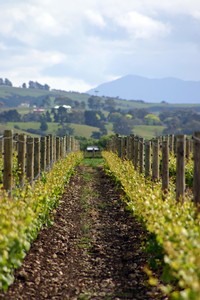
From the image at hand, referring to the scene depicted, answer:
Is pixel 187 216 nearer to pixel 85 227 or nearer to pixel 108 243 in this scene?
pixel 108 243

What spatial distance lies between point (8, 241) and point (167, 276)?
196cm

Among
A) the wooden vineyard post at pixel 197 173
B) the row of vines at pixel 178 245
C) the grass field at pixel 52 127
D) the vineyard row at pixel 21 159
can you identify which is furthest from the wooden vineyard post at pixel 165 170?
the grass field at pixel 52 127

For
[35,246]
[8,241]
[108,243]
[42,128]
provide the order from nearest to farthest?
[8,241] → [35,246] → [108,243] → [42,128]

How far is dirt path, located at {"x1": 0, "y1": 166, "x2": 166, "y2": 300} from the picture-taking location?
896 centimetres

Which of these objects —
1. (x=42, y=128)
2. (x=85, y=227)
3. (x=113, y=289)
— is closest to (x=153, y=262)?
(x=113, y=289)

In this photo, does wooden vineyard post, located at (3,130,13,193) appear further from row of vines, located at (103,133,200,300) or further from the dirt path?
row of vines, located at (103,133,200,300)

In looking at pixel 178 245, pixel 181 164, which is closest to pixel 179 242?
pixel 178 245

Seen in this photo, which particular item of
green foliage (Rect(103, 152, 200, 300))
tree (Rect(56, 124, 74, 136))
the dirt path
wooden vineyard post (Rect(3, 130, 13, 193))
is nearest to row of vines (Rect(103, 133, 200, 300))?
green foliage (Rect(103, 152, 200, 300))

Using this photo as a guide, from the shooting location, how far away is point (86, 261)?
11250mm

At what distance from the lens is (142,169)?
2084 cm

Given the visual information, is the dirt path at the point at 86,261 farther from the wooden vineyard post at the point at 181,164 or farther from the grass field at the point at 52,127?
the grass field at the point at 52,127

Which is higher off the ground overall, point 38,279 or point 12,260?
point 12,260

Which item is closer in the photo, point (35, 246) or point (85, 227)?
point (35, 246)

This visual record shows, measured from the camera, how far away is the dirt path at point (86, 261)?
896 cm
